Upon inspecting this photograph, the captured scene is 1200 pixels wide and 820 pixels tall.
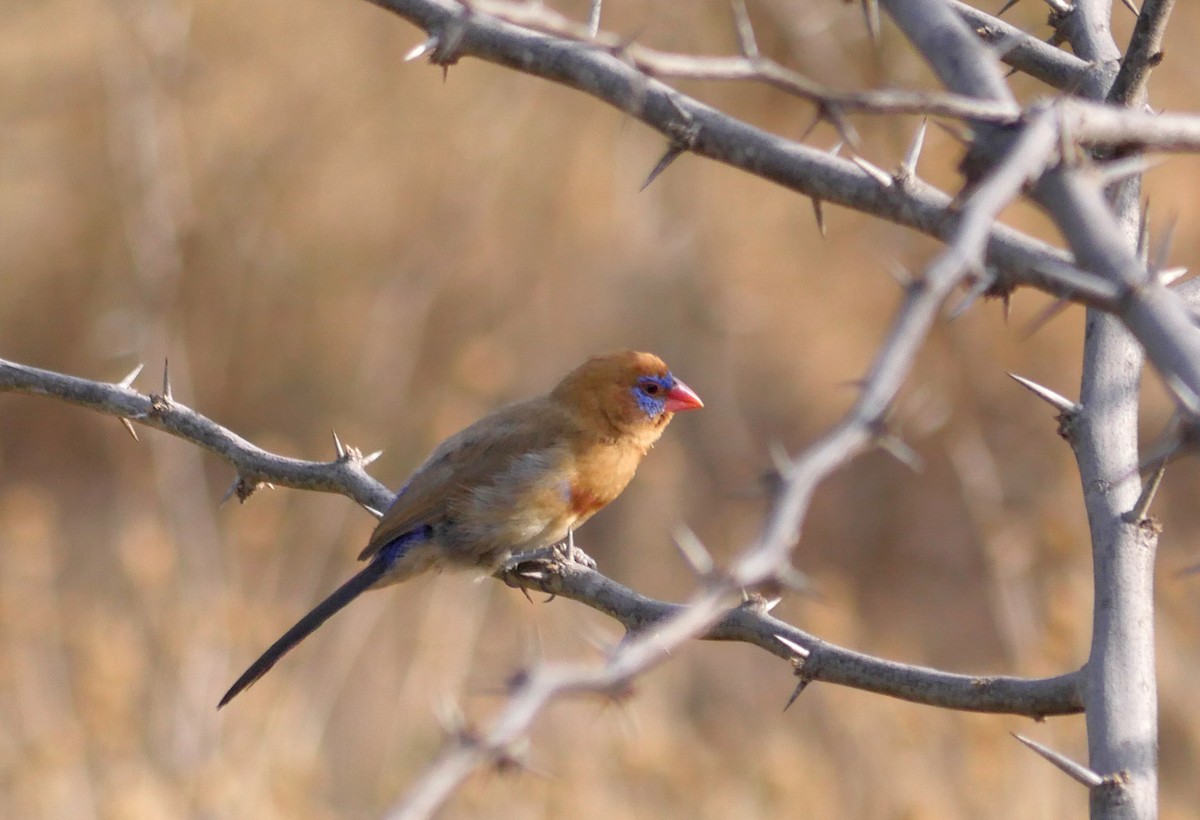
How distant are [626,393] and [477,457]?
64cm

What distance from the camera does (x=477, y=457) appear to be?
4863 mm

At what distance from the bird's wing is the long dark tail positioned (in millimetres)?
106

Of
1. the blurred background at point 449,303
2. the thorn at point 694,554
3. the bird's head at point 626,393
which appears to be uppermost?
the thorn at point 694,554

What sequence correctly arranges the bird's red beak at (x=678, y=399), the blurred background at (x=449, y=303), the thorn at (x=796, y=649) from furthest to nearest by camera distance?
1. the blurred background at (x=449, y=303)
2. the bird's red beak at (x=678, y=399)
3. the thorn at (x=796, y=649)

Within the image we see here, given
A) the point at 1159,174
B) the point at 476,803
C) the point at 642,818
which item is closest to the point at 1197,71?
the point at 1159,174

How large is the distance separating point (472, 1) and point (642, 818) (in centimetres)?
573

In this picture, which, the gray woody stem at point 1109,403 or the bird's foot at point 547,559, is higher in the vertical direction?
the gray woody stem at point 1109,403

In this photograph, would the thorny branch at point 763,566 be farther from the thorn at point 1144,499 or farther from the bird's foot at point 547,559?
the bird's foot at point 547,559

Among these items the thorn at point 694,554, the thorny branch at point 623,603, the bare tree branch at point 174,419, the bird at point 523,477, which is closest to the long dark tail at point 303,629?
the bird at point 523,477

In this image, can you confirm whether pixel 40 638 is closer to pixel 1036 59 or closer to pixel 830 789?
Answer: pixel 830 789

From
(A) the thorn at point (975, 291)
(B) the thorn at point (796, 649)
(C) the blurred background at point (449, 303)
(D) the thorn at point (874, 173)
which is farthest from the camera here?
(C) the blurred background at point (449, 303)

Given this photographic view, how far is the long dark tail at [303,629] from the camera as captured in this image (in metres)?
4.15

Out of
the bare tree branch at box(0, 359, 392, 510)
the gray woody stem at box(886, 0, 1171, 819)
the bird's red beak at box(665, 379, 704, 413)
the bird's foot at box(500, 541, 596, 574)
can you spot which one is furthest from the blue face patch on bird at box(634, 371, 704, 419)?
the gray woody stem at box(886, 0, 1171, 819)

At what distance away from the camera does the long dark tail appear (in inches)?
163
